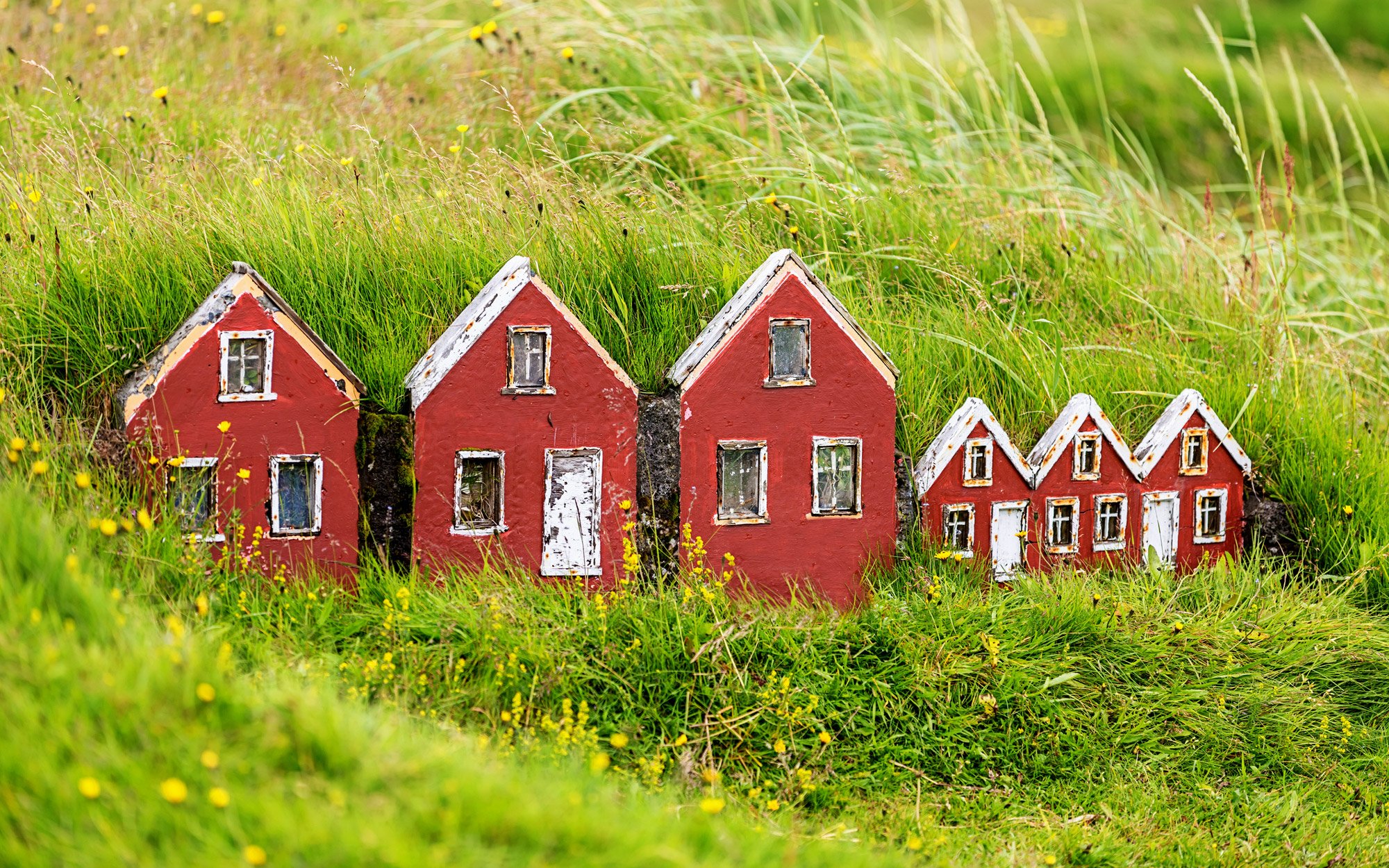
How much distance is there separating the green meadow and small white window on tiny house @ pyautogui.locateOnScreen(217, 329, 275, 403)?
38cm

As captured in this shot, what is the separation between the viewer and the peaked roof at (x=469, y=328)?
11.1ft

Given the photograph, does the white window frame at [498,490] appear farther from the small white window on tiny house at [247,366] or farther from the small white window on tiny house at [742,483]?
the small white window on tiny house at [742,483]

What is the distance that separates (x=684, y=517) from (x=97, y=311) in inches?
75.6

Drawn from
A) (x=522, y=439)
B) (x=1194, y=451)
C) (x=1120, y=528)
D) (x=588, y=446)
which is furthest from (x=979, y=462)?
(x=522, y=439)

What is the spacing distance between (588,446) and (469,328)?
0.50m

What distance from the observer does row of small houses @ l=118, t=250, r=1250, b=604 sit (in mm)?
3314

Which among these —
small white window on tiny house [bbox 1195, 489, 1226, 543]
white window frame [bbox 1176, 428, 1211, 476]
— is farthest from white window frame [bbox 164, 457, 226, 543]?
small white window on tiny house [bbox 1195, 489, 1226, 543]

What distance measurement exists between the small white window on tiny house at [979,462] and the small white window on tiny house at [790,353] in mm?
611

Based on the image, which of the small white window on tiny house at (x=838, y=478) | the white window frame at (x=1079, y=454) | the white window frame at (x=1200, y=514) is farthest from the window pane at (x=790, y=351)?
the white window frame at (x=1200, y=514)

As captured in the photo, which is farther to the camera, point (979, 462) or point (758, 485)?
point (979, 462)

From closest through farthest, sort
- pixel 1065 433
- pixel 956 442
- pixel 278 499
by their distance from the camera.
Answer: pixel 278 499 < pixel 956 442 < pixel 1065 433

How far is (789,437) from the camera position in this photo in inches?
144

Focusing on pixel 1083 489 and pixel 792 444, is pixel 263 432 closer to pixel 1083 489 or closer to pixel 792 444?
pixel 792 444

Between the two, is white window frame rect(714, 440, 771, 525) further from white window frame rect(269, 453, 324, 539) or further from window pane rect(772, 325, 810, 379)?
white window frame rect(269, 453, 324, 539)
